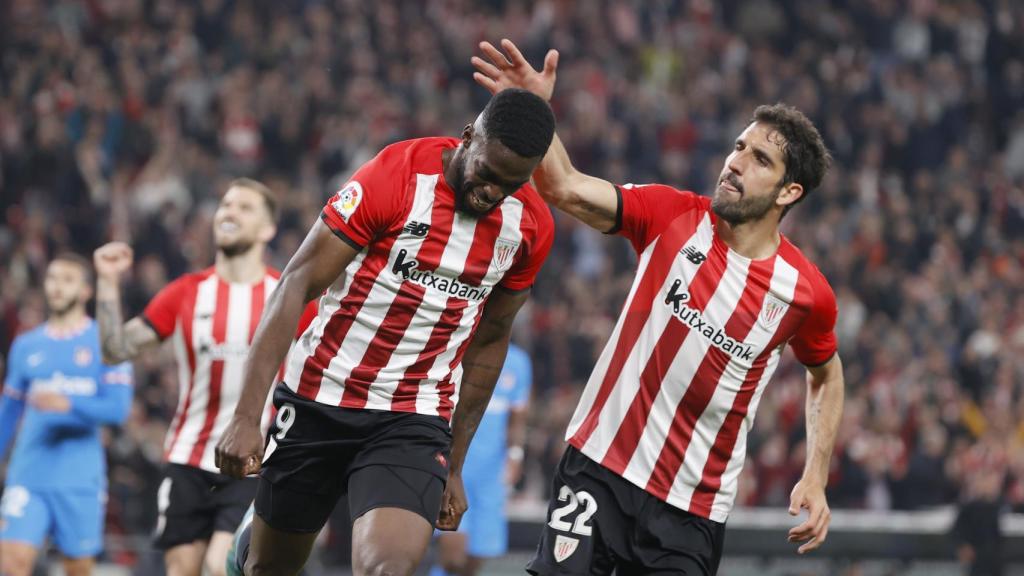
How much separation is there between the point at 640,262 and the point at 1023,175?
14674 mm

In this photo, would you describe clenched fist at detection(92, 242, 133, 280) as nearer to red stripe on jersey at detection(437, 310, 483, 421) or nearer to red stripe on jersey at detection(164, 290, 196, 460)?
red stripe on jersey at detection(164, 290, 196, 460)

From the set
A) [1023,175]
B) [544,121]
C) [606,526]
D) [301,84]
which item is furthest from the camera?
[1023,175]

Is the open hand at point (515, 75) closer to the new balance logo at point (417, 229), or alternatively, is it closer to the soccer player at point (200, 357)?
the new balance logo at point (417, 229)

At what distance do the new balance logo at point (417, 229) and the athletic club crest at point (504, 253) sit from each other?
0.93ft

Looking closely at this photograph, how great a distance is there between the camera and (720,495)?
5469mm

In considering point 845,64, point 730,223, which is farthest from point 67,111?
point 730,223

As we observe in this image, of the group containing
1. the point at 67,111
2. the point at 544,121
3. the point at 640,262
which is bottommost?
the point at 67,111

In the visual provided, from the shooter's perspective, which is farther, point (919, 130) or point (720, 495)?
point (919, 130)

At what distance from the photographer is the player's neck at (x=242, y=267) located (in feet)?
24.8

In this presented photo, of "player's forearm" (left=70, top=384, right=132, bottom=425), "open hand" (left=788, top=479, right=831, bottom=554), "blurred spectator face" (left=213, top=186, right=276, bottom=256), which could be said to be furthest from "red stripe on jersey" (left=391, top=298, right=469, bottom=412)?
"player's forearm" (left=70, top=384, right=132, bottom=425)

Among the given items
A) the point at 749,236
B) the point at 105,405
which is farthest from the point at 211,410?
the point at 749,236

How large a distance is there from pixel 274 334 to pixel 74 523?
4.43 metres

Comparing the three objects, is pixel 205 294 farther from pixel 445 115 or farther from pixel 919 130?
pixel 919 130

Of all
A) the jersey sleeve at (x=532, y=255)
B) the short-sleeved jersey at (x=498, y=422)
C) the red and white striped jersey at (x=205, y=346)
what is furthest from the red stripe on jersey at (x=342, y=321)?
the short-sleeved jersey at (x=498, y=422)
